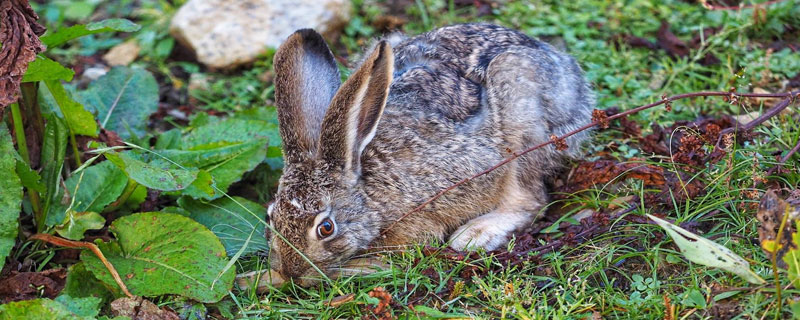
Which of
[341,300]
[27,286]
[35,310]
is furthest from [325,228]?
[27,286]

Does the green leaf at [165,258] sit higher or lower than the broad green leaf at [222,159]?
lower

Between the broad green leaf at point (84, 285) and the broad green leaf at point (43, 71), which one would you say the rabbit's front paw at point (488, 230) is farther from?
the broad green leaf at point (43, 71)

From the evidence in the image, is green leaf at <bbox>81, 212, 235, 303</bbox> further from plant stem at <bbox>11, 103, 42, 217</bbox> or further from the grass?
plant stem at <bbox>11, 103, 42, 217</bbox>

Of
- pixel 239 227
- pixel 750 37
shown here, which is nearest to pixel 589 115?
pixel 750 37

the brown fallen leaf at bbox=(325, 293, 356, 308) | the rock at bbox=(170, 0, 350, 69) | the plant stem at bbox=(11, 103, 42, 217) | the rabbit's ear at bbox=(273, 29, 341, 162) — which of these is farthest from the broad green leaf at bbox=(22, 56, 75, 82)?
the rock at bbox=(170, 0, 350, 69)

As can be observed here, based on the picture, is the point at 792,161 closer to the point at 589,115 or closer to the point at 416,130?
the point at 589,115

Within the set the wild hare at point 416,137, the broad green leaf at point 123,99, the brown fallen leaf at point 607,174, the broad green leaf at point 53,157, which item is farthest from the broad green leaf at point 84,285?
the brown fallen leaf at point 607,174
